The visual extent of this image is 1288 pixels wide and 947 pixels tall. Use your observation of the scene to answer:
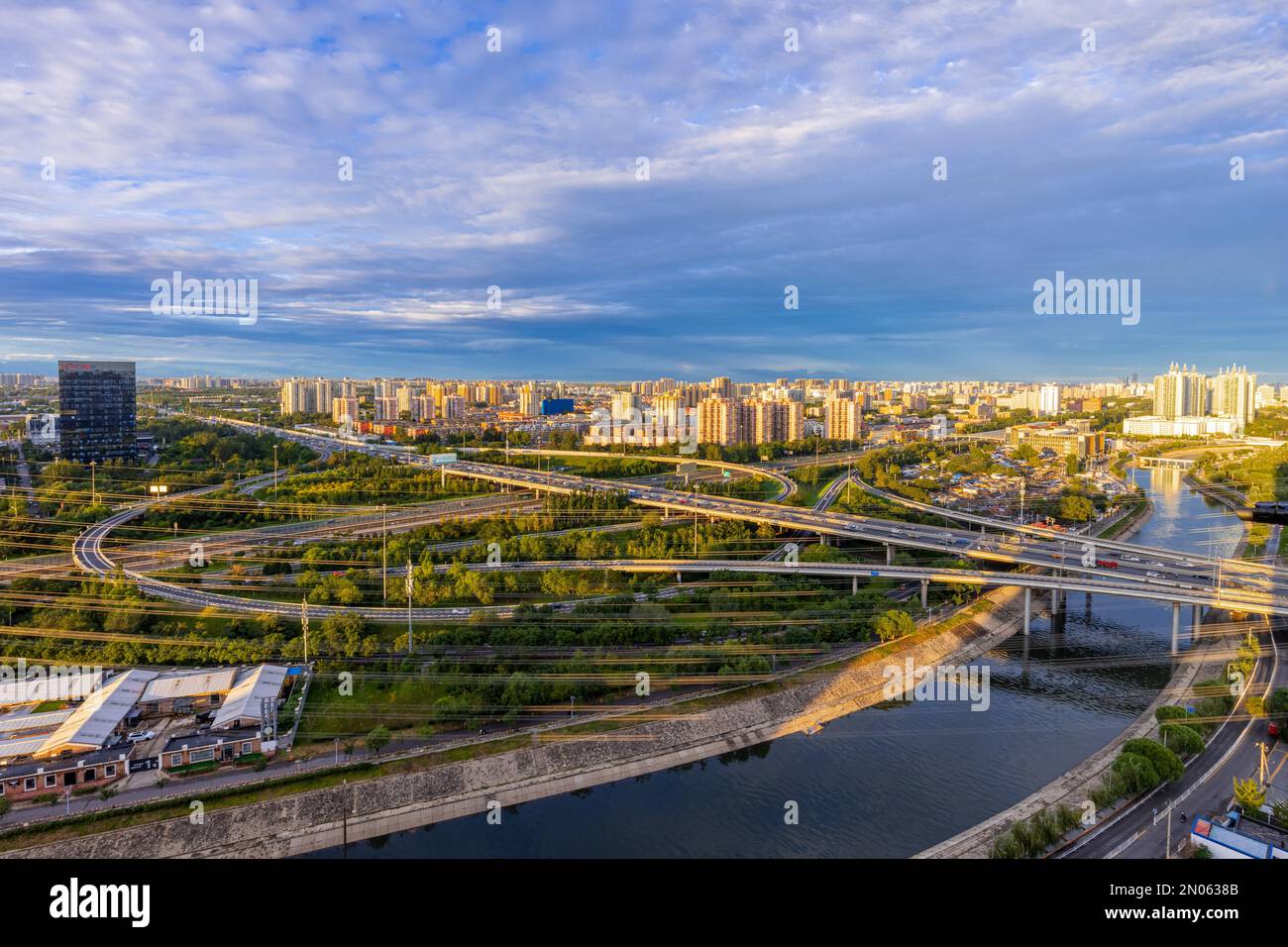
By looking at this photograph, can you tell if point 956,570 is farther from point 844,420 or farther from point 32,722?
point 844,420

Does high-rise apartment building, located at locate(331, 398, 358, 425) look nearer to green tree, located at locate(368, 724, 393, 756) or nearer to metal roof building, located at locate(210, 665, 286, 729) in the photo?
metal roof building, located at locate(210, 665, 286, 729)

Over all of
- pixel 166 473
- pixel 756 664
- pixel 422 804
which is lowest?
pixel 422 804

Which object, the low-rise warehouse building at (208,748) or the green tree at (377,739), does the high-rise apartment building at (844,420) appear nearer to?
the green tree at (377,739)

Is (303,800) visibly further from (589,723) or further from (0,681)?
(0,681)

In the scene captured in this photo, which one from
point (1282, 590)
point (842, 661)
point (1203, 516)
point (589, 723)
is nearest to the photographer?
point (589, 723)

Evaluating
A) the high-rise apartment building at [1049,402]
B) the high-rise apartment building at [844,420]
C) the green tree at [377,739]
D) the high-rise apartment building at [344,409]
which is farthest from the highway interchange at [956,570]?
the high-rise apartment building at [1049,402]

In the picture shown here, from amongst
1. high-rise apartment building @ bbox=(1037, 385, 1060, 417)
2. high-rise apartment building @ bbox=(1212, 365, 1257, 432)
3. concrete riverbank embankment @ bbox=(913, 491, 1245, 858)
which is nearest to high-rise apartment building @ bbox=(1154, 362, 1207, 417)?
high-rise apartment building @ bbox=(1212, 365, 1257, 432)

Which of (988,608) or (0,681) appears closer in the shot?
(0,681)
